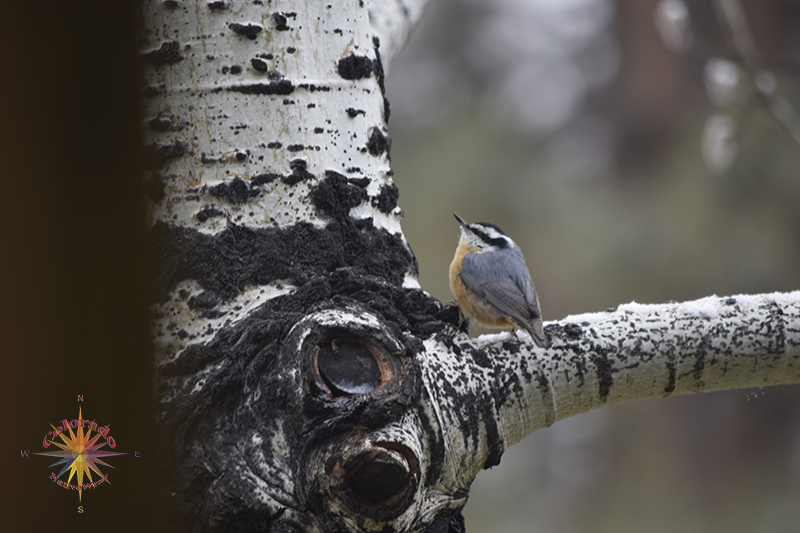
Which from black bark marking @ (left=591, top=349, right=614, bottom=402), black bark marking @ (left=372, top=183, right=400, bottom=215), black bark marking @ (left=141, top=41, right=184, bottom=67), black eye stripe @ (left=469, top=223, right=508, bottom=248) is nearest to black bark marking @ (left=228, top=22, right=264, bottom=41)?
black bark marking @ (left=141, top=41, right=184, bottom=67)

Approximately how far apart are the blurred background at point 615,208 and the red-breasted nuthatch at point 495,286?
526cm

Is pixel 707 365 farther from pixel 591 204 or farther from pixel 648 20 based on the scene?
pixel 648 20

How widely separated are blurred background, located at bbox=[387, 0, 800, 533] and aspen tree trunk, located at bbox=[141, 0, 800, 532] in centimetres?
613

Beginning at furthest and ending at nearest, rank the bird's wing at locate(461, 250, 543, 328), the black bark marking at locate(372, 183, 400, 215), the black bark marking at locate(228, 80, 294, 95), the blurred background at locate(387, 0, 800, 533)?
the blurred background at locate(387, 0, 800, 533), the bird's wing at locate(461, 250, 543, 328), the black bark marking at locate(372, 183, 400, 215), the black bark marking at locate(228, 80, 294, 95)

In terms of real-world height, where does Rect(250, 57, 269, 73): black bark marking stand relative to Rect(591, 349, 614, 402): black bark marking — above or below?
above

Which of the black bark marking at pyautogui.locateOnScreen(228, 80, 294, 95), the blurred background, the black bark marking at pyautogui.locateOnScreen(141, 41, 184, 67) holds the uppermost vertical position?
the blurred background

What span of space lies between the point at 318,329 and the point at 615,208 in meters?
7.67

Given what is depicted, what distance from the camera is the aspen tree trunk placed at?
3.35 feet

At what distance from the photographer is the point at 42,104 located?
74 cm

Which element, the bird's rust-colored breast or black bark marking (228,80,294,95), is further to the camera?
the bird's rust-colored breast

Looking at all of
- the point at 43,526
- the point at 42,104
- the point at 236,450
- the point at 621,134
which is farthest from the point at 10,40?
the point at 621,134

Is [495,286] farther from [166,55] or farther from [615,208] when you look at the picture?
[615,208]

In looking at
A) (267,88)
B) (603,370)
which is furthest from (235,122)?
(603,370)

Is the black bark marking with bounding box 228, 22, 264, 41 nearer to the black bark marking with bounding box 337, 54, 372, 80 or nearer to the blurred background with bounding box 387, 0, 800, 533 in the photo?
the black bark marking with bounding box 337, 54, 372, 80
